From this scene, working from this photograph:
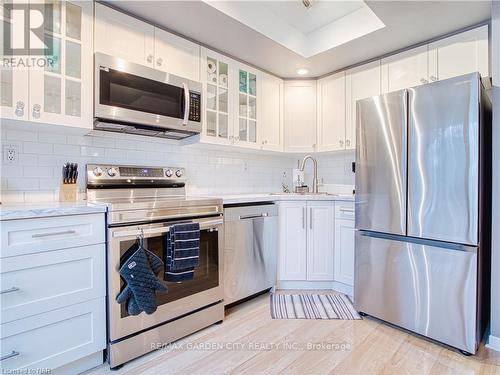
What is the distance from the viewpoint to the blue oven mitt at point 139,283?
1.58m

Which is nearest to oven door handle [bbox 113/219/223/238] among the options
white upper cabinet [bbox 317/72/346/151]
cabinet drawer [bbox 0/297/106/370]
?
cabinet drawer [bbox 0/297/106/370]

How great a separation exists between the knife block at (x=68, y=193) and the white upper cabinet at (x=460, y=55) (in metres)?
2.94

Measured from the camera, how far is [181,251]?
5.88ft

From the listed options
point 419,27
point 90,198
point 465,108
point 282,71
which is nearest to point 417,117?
point 465,108

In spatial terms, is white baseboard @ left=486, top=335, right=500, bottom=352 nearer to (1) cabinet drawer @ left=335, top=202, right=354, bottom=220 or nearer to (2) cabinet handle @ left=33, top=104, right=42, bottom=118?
(1) cabinet drawer @ left=335, top=202, right=354, bottom=220

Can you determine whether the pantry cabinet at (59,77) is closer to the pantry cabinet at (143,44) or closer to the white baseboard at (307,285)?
the pantry cabinet at (143,44)

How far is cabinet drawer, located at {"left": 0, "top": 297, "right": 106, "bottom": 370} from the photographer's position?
1.32 metres

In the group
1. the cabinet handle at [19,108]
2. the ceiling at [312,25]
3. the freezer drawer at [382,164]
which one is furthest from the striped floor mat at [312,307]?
the ceiling at [312,25]

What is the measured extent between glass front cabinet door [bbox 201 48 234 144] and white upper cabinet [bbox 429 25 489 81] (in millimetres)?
1773

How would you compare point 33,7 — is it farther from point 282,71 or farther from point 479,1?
point 479,1

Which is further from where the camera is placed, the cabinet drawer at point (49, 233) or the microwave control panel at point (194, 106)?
the microwave control panel at point (194, 106)

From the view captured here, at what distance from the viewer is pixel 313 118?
10.7ft

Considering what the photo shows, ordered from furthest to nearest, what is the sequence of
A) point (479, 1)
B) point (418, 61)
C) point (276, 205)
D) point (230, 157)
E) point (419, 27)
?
point (230, 157)
point (276, 205)
point (418, 61)
point (419, 27)
point (479, 1)

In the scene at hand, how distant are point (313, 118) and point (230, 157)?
3.54ft
